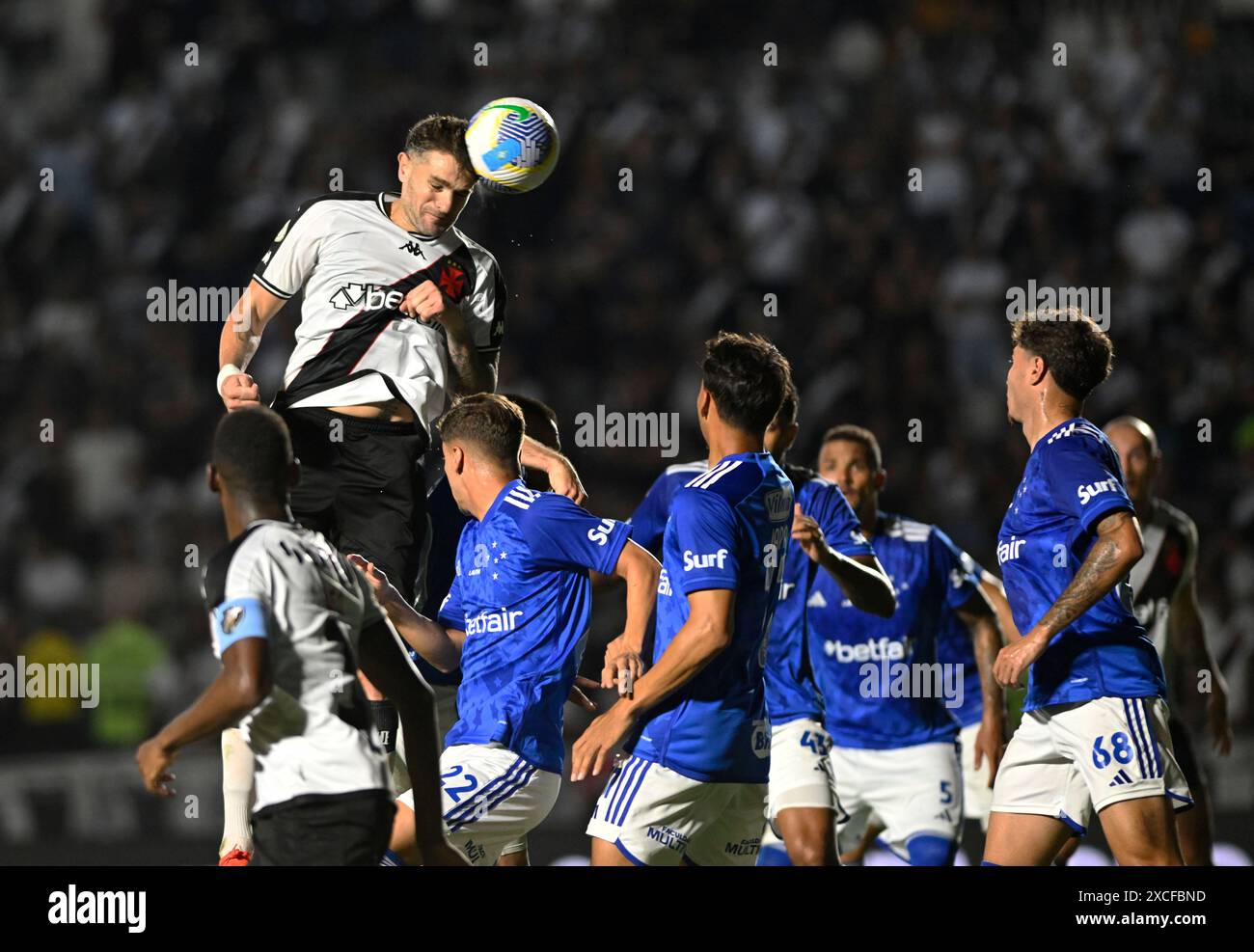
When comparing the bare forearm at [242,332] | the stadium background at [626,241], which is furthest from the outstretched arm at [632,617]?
the stadium background at [626,241]

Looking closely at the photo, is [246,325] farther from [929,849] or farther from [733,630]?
[929,849]

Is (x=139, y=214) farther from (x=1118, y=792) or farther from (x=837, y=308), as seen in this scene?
(x=1118, y=792)

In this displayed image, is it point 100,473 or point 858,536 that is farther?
point 100,473

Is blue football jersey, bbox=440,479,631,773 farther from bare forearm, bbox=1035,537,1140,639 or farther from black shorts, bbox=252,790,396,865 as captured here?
bare forearm, bbox=1035,537,1140,639

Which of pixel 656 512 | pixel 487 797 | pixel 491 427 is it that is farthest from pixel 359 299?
pixel 487 797

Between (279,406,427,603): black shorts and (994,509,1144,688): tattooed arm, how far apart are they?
7.42ft

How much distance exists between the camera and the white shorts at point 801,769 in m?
6.33

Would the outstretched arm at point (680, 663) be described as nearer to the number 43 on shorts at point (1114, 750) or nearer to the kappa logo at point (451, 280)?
the number 43 on shorts at point (1114, 750)

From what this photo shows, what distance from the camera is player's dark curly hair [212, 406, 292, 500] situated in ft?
12.9

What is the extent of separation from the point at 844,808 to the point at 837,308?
566cm

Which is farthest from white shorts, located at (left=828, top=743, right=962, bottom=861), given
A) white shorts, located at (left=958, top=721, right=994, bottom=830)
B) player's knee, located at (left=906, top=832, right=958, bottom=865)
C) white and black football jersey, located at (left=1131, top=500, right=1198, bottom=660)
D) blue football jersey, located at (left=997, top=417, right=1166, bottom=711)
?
blue football jersey, located at (left=997, top=417, right=1166, bottom=711)

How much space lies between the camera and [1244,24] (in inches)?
566
